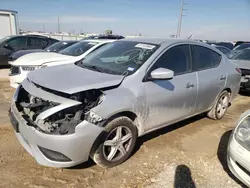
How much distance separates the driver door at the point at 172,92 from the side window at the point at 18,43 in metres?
9.00

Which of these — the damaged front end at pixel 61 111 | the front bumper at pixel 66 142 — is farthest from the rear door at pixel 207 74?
the front bumper at pixel 66 142

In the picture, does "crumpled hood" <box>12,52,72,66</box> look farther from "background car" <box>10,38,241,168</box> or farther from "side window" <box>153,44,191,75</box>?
"side window" <box>153,44,191,75</box>

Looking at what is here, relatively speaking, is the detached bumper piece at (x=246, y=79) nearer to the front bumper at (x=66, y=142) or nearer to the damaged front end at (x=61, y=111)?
the damaged front end at (x=61, y=111)

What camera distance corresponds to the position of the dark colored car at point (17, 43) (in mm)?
10125

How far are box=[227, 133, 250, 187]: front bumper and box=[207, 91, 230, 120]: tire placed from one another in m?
2.09

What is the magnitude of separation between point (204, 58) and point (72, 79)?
253cm

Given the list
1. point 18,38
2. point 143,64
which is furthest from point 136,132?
point 18,38

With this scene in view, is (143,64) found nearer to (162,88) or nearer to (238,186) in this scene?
(162,88)

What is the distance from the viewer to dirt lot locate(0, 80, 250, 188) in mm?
2705

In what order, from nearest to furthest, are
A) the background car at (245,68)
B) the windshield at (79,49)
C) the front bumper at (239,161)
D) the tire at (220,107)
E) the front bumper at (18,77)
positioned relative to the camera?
the front bumper at (239,161)
the tire at (220,107)
the front bumper at (18,77)
the windshield at (79,49)
the background car at (245,68)

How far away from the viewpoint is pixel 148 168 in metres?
3.04

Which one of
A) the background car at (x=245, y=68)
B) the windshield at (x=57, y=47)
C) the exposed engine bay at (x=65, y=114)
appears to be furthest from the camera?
A: the windshield at (x=57, y=47)

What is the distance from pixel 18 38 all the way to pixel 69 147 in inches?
384

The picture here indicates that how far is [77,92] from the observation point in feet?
8.51
